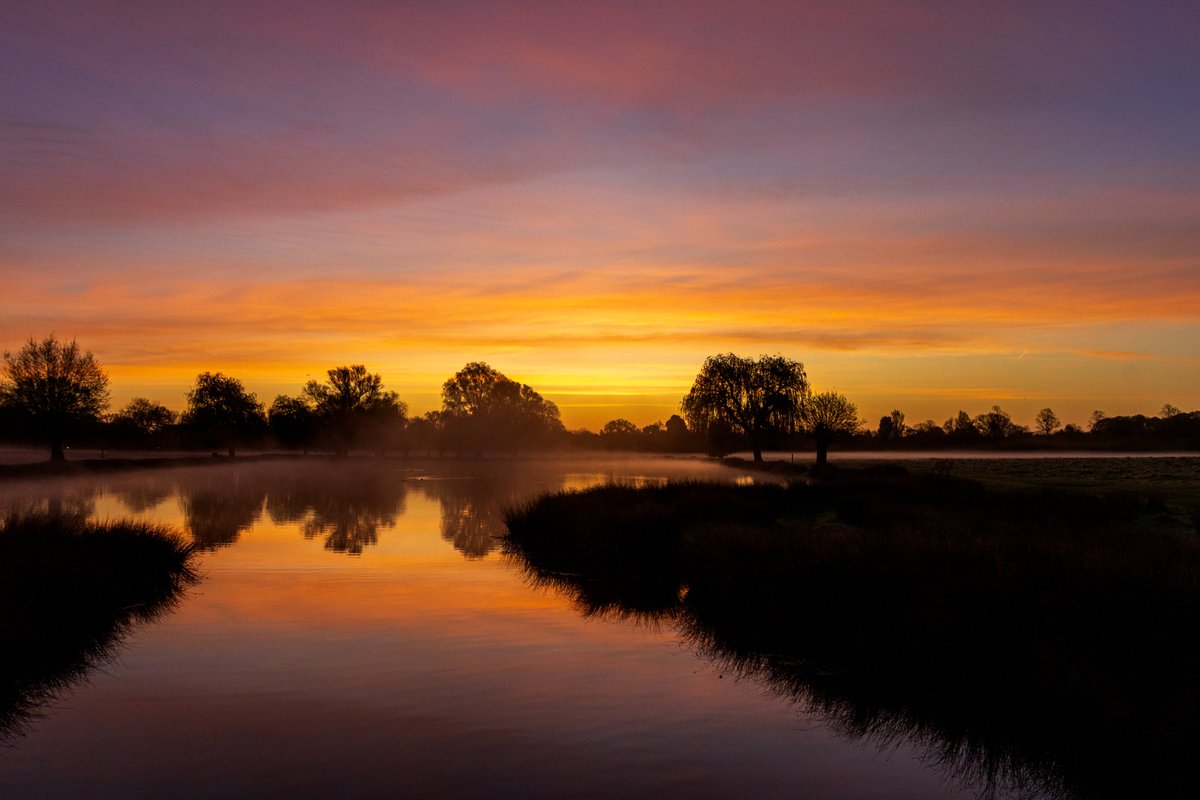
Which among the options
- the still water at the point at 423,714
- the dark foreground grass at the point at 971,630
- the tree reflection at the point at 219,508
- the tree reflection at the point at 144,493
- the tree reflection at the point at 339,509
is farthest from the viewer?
the tree reflection at the point at 144,493

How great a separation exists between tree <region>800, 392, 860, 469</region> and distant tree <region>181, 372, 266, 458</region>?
9258cm

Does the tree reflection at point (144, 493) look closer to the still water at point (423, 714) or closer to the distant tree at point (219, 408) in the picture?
the still water at point (423, 714)

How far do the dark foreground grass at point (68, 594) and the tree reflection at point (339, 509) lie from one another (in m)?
7.76

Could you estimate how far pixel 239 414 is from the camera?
145 meters

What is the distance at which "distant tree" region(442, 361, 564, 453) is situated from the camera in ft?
462

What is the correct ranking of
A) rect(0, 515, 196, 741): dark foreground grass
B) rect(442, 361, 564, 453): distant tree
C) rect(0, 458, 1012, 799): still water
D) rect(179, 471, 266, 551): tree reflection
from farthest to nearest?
rect(442, 361, 564, 453): distant tree < rect(179, 471, 266, 551): tree reflection < rect(0, 515, 196, 741): dark foreground grass < rect(0, 458, 1012, 799): still water

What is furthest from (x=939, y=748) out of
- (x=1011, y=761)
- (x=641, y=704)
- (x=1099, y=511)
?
(x=1099, y=511)

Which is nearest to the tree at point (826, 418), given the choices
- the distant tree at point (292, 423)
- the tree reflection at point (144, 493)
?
the tree reflection at point (144, 493)

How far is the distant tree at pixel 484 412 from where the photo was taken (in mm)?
140750

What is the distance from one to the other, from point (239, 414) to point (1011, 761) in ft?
490

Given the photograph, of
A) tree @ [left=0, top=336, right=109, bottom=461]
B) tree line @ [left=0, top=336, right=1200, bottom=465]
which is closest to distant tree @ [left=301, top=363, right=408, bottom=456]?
tree line @ [left=0, top=336, right=1200, bottom=465]

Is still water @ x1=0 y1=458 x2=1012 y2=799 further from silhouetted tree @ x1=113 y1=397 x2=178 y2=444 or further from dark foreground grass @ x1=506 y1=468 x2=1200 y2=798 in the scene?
silhouetted tree @ x1=113 y1=397 x2=178 y2=444

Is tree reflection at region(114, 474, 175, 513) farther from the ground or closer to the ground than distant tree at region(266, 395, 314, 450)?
closer to the ground

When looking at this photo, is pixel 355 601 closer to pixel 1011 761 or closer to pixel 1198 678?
pixel 1011 761
